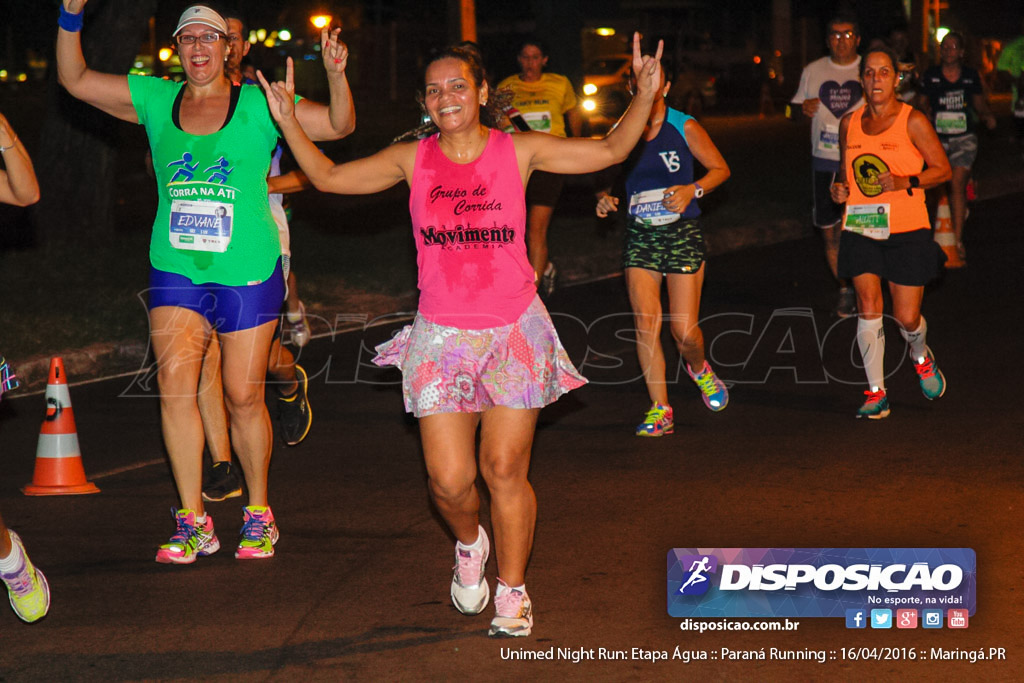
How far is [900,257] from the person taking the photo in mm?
7902

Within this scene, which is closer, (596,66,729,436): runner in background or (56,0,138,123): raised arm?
(56,0,138,123): raised arm

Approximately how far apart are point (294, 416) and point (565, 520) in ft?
7.06

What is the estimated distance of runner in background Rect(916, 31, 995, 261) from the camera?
13508 millimetres

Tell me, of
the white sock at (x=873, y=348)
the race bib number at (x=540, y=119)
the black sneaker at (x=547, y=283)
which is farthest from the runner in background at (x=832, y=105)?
the white sock at (x=873, y=348)

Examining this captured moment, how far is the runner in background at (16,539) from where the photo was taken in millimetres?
4734

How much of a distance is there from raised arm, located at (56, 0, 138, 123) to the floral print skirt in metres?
1.74

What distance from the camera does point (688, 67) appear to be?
39.5 meters

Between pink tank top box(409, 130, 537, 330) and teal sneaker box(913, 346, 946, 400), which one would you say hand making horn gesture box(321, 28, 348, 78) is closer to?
pink tank top box(409, 130, 537, 330)

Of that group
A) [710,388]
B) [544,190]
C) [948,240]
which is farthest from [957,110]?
[710,388]

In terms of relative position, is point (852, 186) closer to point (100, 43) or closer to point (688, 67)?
point (100, 43)

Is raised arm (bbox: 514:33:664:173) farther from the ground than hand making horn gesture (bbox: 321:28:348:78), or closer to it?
closer to it

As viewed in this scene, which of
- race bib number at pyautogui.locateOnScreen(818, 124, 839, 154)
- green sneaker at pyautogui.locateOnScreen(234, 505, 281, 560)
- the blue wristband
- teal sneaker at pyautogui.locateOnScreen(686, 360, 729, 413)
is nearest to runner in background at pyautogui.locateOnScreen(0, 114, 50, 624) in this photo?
the blue wristband

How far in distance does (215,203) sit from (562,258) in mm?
8269

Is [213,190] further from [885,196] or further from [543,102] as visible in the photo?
[543,102]
